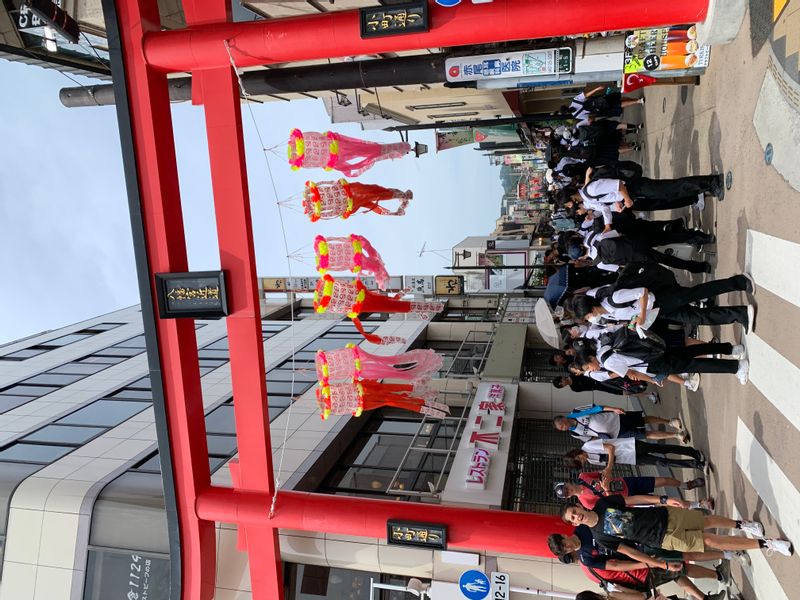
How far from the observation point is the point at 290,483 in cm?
911

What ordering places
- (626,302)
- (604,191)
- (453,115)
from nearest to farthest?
1. (626,302)
2. (604,191)
3. (453,115)

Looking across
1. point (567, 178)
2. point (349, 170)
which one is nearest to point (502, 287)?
point (567, 178)

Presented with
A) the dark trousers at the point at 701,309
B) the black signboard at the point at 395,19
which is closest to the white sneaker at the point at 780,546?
the dark trousers at the point at 701,309

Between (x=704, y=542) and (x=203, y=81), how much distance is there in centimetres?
791

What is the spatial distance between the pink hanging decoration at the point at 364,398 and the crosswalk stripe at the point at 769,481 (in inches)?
168

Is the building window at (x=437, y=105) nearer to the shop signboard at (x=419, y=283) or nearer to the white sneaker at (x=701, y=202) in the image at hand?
the shop signboard at (x=419, y=283)

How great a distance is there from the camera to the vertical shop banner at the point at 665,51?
6.44m

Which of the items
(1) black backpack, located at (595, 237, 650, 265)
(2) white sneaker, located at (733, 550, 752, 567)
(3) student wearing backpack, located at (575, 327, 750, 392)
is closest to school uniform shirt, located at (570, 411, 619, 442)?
(3) student wearing backpack, located at (575, 327, 750, 392)

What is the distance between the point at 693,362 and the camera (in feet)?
20.3

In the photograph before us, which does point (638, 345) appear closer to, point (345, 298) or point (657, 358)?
point (657, 358)

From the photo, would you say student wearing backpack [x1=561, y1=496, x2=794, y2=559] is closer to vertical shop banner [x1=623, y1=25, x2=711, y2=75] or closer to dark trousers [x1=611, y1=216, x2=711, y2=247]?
dark trousers [x1=611, y1=216, x2=711, y2=247]

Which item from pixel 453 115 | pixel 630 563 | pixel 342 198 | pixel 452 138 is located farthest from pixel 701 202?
pixel 452 138

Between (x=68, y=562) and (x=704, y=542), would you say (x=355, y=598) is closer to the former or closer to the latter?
(x=68, y=562)

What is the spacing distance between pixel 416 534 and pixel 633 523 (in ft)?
9.28
